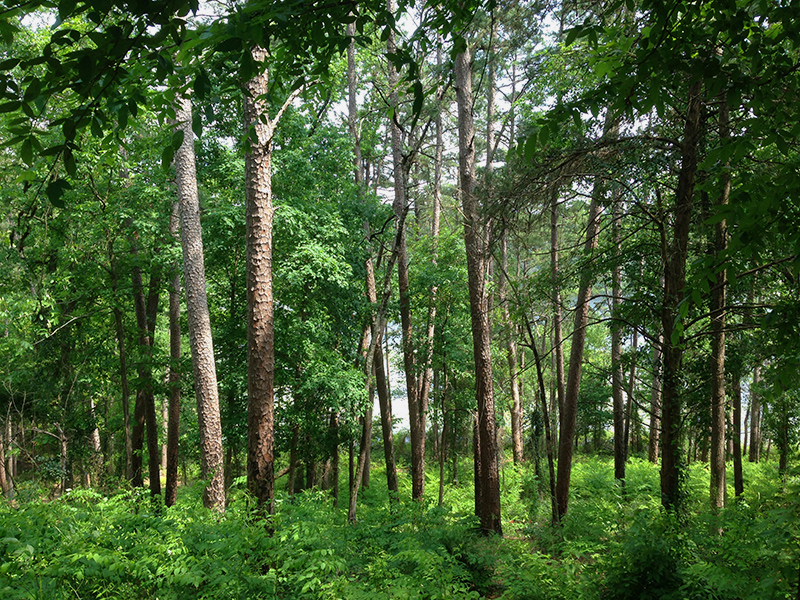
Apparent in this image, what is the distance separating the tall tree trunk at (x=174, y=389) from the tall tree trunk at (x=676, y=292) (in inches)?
394

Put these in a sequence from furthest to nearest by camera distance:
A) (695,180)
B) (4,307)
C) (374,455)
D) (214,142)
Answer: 1. (374,455)
2. (214,142)
3. (4,307)
4. (695,180)

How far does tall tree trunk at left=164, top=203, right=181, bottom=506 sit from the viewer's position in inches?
447

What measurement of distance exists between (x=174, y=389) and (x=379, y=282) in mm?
6386

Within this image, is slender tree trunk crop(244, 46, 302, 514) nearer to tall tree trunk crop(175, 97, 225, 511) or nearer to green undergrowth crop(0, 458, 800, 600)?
green undergrowth crop(0, 458, 800, 600)

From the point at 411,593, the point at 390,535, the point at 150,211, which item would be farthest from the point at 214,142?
the point at 411,593

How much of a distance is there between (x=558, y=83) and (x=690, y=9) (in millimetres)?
5557

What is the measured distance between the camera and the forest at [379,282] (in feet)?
6.76

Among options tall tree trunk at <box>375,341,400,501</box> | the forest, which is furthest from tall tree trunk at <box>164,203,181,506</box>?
tall tree trunk at <box>375,341,400,501</box>

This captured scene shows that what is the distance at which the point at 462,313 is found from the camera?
1310 centimetres

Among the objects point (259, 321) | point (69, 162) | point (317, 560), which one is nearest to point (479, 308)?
point (259, 321)

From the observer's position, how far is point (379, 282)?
47.5ft

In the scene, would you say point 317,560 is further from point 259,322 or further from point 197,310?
point 197,310

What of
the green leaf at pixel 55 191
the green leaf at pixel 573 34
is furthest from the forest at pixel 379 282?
the green leaf at pixel 573 34

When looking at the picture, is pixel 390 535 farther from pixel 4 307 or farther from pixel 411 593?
pixel 4 307
